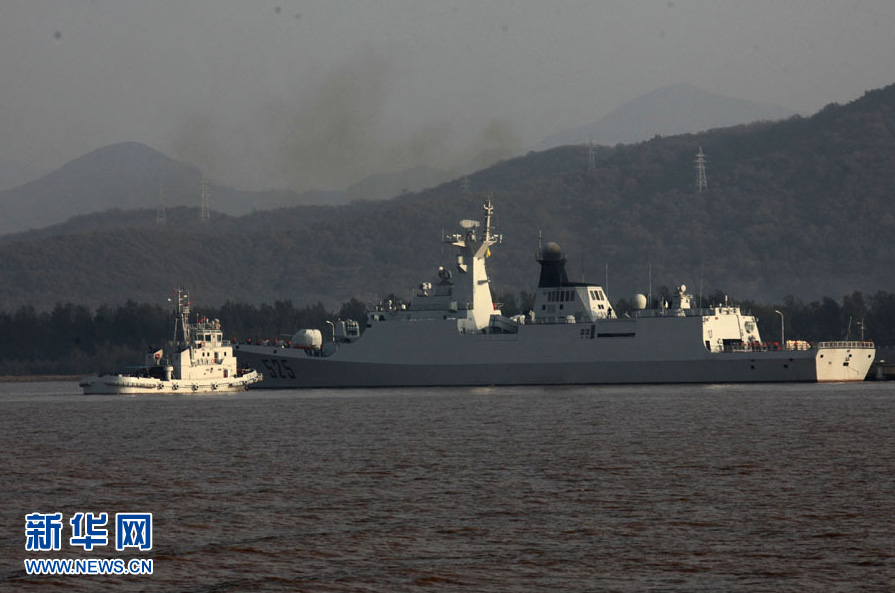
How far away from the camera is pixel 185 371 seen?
76.6 meters

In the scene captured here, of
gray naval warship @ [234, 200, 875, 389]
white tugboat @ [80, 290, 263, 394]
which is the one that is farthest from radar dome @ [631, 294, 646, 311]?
white tugboat @ [80, 290, 263, 394]

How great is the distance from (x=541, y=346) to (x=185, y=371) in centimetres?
2204

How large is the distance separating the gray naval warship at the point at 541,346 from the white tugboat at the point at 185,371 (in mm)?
4463

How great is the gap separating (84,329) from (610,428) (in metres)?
114

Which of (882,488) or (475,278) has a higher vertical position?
(475,278)

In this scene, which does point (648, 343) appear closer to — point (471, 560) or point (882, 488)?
point (882, 488)

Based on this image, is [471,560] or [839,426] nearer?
[471,560]

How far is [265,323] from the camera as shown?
147125mm

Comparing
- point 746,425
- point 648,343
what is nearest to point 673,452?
point 746,425

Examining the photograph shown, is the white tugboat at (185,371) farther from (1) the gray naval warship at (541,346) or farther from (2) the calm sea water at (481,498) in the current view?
(2) the calm sea water at (481,498)

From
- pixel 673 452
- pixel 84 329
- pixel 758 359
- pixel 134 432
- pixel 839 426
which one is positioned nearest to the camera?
pixel 673 452

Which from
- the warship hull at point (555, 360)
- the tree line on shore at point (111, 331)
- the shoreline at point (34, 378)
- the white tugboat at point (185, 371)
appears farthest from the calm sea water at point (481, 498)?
the tree line on shore at point (111, 331)

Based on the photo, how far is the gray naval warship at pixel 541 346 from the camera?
7419cm

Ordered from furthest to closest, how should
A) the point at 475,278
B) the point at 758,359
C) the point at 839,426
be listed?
the point at 475,278, the point at 758,359, the point at 839,426
